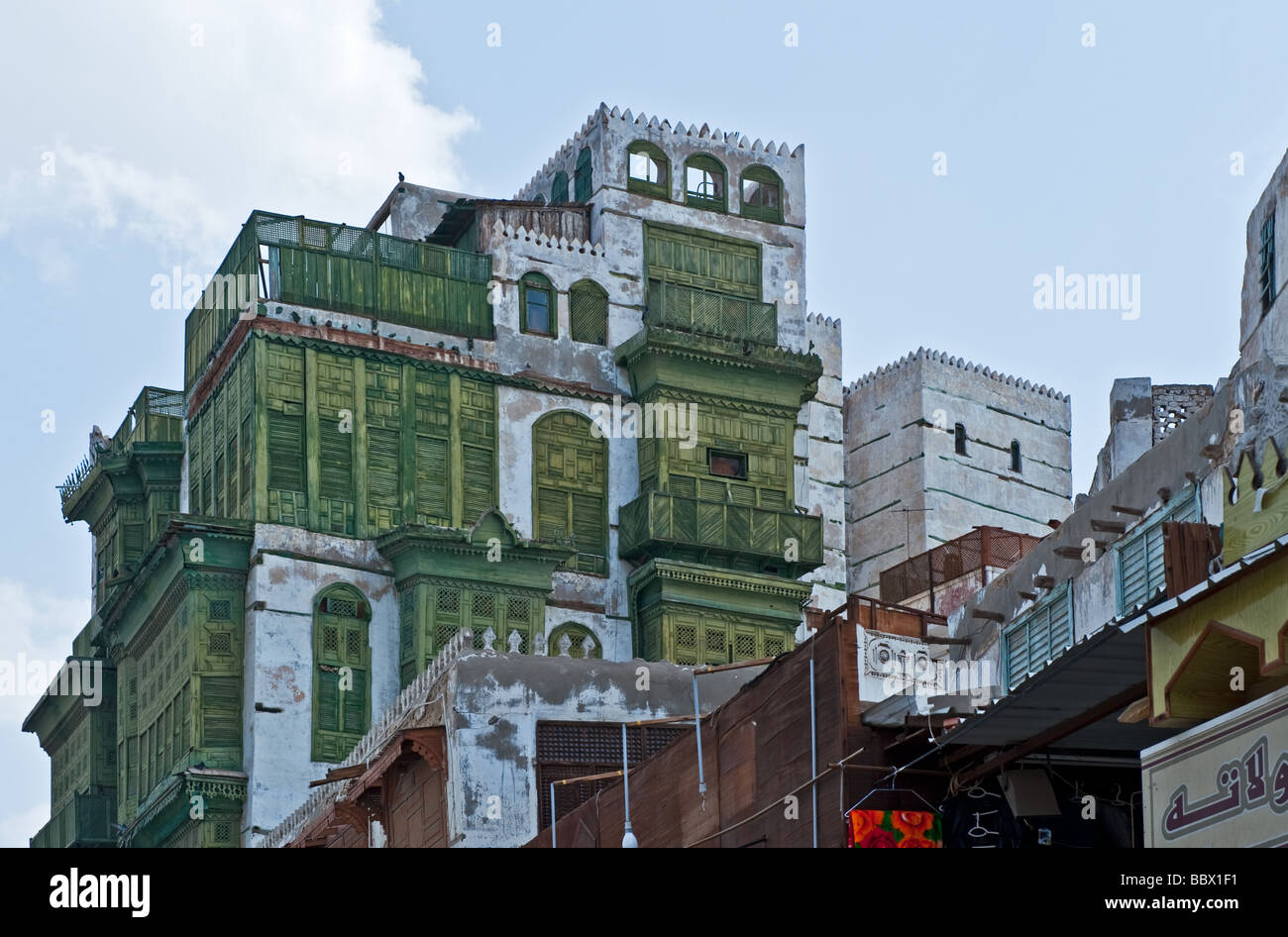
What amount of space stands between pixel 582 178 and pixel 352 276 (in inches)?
246

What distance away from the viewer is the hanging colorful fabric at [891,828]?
2494cm

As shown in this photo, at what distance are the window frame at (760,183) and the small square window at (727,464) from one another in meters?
5.60

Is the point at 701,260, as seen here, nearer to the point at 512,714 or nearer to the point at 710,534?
the point at 710,534

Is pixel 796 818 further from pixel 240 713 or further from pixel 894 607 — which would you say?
pixel 240 713

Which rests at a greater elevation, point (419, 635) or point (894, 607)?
point (419, 635)

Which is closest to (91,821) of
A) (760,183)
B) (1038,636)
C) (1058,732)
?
(760,183)

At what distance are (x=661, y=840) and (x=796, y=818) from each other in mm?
3902

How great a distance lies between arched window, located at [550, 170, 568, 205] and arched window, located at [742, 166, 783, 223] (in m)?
3.67

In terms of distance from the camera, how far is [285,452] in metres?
46.2

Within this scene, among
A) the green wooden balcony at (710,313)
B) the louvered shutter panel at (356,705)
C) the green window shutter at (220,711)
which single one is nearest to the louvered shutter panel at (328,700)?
the louvered shutter panel at (356,705)

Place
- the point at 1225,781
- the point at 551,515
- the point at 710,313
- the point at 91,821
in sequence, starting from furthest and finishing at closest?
1. the point at 710,313
2. the point at 91,821
3. the point at 551,515
4. the point at 1225,781

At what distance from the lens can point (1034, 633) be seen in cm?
2527
